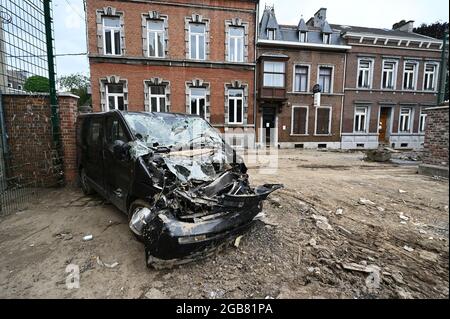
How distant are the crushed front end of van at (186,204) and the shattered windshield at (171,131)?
5.6 inches

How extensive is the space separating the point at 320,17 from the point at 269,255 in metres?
19.8

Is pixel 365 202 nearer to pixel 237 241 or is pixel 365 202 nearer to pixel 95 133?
pixel 237 241

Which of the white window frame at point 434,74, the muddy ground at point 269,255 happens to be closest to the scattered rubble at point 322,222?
the muddy ground at point 269,255

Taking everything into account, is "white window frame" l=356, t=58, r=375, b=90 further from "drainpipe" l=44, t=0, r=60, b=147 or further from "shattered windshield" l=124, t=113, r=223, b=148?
"drainpipe" l=44, t=0, r=60, b=147

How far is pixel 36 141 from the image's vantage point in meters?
5.42

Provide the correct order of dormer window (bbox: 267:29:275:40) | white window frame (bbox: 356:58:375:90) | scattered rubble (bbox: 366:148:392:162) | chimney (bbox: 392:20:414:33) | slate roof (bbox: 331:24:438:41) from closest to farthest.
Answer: scattered rubble (bbox: 366:148:392:162) → dormer window (bbox: 267:29:275:40) → white window frame (bbox: 356:58:375:90) → slate roof (bbox: 331:24:438:41) → chimney (bbox: 392:20:414:33)

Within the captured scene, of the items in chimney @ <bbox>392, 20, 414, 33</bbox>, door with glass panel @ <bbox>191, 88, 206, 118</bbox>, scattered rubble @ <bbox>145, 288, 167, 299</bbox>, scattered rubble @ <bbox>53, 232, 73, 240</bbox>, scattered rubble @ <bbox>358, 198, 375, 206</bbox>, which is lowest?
scattered rubble @ <bbox>53, 232, 73, 240</bbox>

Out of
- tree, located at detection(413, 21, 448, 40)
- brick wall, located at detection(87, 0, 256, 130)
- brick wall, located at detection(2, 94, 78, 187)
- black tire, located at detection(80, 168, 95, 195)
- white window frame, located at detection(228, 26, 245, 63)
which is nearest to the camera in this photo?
black tire, located at detection(80, 168, 95, 195)

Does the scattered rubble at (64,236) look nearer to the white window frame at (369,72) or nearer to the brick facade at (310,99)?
the brick facade at (310,99)

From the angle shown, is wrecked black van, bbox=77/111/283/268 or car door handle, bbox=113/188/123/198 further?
car door handle, bbox=113/188/123/198

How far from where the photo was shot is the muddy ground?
2.18 meters

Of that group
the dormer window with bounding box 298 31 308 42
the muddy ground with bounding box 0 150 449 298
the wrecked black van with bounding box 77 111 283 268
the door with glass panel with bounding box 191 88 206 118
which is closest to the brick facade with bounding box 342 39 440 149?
the dormer window with bounding box 298 31 308 42

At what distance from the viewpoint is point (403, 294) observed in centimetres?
207

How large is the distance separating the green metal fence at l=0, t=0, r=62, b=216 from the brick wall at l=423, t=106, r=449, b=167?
33.2ft
